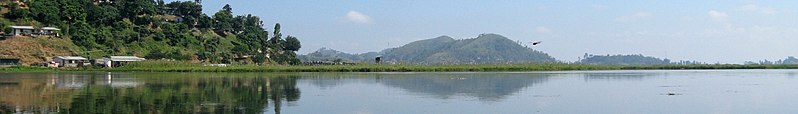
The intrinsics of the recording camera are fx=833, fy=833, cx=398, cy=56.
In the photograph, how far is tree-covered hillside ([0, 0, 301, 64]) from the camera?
253 ft

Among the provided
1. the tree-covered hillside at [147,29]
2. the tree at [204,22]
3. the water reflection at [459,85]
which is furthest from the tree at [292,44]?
the water reflection at [459,85]

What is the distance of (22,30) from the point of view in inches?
2830

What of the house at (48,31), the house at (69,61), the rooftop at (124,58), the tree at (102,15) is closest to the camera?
the house at (69,61)

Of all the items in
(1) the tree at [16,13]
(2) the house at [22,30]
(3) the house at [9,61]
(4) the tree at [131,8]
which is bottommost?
(3) the house at [9,61]

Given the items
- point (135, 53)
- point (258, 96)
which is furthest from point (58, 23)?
point (258, 96)

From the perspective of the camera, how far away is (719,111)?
1655 centimetres

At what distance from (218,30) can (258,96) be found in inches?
3143

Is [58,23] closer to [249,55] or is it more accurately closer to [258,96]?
[249,55]

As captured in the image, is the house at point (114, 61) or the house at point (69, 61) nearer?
the house at point (69, 61)

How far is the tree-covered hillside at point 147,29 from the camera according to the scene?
7706 centimetres

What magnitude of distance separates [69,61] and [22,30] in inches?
285

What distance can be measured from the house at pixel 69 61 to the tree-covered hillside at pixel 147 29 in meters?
3.81

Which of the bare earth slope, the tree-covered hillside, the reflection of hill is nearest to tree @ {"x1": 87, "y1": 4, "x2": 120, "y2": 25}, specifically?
the tree-covered hillside

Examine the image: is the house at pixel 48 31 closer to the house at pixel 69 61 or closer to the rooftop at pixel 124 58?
the house at pixel 69 61
